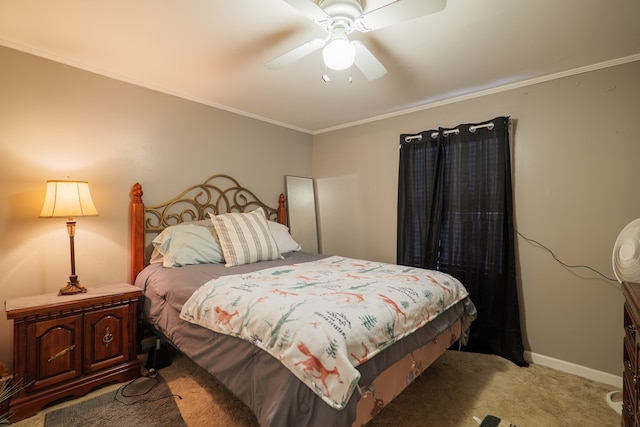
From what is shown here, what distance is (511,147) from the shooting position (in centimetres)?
258

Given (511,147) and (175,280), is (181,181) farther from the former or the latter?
(511,147)

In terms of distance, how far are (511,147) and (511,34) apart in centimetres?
101

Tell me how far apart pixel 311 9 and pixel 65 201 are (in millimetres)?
1948

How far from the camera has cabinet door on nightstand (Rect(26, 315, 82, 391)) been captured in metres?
1.72

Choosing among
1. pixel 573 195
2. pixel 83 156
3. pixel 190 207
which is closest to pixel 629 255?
Result: pixel 573 195

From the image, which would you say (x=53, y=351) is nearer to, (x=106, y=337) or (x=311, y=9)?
(x=106, y=337)

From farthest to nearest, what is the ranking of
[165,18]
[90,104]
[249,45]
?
[90,104], [249,45], [165,18]

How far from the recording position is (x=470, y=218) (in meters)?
2.73

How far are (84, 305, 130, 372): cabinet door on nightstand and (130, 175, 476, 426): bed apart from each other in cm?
19

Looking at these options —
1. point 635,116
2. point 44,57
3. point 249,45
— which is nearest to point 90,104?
point 44,57

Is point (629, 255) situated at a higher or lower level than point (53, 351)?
higher

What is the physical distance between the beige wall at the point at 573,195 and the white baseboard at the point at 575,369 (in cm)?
3

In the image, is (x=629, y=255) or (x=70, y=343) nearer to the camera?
(x=629, y=255)

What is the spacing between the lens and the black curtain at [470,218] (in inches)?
99.5
